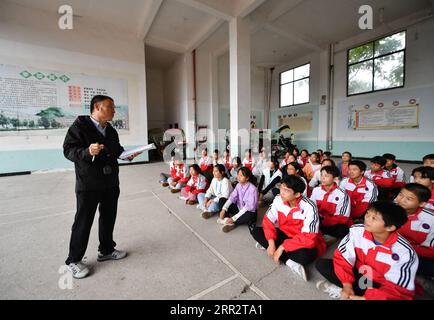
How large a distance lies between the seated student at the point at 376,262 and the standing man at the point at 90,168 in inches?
61.1

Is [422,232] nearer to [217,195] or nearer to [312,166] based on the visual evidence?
[217,195]

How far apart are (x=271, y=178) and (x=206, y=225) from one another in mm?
1425

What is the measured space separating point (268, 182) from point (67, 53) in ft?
21.2

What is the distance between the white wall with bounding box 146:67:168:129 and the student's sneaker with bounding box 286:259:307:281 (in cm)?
945

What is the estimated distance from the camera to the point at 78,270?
136cm

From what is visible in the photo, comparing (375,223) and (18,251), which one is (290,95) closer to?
(375,223)

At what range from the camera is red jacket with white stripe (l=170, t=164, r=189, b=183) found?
3.55 m

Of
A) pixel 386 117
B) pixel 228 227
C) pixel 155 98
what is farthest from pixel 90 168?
pixel 155 98

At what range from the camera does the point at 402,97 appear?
6.04 m

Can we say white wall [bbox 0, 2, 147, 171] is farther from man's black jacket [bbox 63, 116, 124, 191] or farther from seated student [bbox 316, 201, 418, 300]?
seated student [bbox 316, 201, 418, 300]

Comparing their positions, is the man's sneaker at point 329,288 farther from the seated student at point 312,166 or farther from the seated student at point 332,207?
the seated student at point 312,166

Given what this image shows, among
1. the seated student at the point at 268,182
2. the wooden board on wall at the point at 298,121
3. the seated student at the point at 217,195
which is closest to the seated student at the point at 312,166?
the seated student at the point at 268,182

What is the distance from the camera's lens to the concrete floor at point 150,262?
1.24 meters
